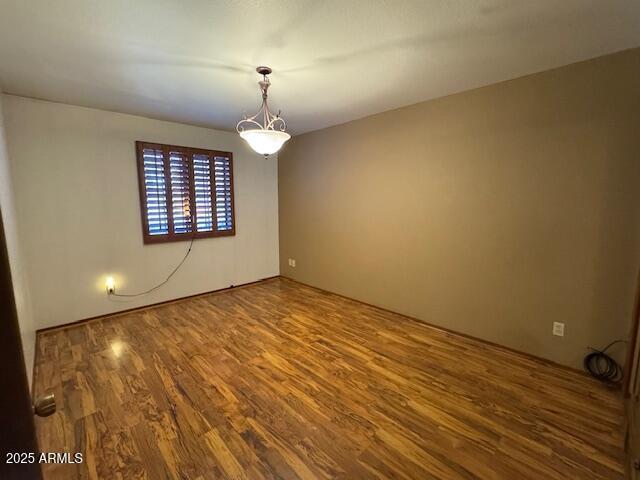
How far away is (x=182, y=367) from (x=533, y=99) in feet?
12.2

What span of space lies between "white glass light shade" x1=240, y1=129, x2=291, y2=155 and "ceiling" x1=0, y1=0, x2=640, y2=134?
537mm

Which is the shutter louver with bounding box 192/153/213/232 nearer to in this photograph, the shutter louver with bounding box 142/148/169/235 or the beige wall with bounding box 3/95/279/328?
the beige wall with bounding box 3/95/279/328

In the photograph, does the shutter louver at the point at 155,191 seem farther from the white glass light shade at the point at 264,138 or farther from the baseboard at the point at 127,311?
the white glass light shade at the point at 264,138

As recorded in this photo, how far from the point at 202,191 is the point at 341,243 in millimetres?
2147

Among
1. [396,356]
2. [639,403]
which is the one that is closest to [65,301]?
[396,356]

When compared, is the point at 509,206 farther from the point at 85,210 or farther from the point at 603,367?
the point at 85,210

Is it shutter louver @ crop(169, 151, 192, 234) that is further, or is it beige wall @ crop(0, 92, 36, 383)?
shutter louver @ crop(169, 151, 192, 234)

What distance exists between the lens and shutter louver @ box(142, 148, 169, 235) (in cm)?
355

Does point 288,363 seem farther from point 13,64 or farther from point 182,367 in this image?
point 13,64

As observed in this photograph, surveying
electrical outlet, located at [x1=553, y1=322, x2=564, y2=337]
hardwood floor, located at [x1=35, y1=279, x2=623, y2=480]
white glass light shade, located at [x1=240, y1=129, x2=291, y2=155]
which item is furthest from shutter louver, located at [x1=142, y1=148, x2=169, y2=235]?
electrical outlet, located at [x1=553, y1=322, x2=564, y2=337]

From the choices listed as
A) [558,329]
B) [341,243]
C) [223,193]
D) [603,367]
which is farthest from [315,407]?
[223,193]

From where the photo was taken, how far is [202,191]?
4.05 metres

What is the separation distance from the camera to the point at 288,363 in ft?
8.00

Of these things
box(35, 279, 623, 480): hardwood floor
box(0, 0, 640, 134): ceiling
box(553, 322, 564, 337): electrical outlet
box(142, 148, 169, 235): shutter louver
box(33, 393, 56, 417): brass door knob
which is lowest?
box(35, 279, 623, 480): hardwood floor
